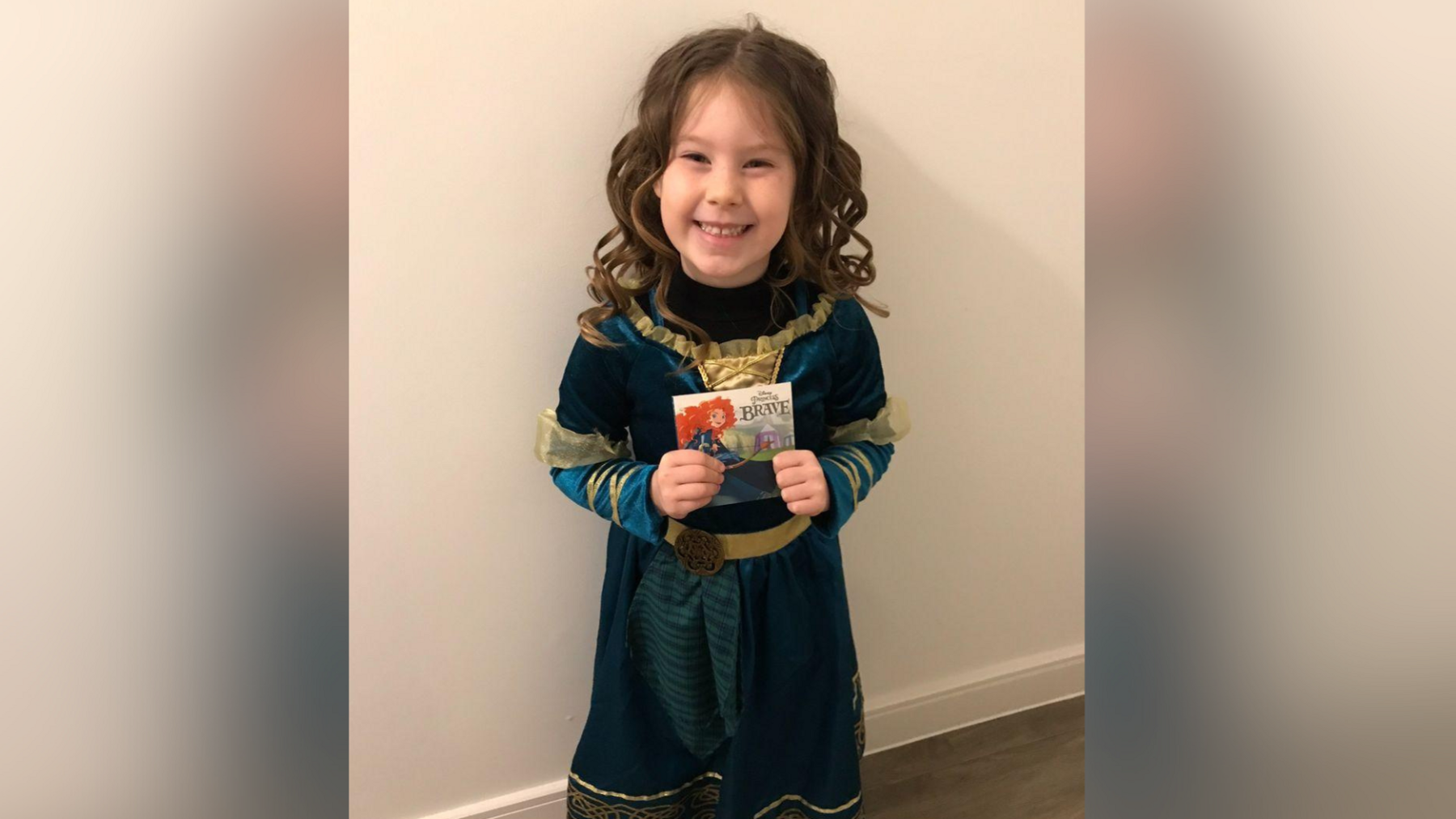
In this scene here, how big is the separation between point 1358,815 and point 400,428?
1.08 meters

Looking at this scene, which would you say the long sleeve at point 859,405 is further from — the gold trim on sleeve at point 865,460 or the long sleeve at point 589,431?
the long sleeve at point 589,431

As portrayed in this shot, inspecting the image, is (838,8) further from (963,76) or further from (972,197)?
(972,197)

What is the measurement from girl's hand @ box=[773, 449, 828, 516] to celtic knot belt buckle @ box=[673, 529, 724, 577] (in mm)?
108

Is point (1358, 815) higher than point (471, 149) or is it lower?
lower

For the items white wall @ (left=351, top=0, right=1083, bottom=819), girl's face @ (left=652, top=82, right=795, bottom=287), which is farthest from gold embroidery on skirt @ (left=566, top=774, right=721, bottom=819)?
girl's face @ (left=652, top=82, right=795, bottom=287)

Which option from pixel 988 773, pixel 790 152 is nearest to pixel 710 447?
pixel 790 152

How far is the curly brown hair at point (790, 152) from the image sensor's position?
3.29ft

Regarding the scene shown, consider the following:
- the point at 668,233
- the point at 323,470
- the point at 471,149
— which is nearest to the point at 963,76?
the point at 668,233

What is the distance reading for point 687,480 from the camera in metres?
0.97

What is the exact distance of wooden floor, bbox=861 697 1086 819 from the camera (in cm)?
145

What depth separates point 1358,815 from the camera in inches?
9.3

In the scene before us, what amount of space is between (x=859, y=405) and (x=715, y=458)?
25 cm

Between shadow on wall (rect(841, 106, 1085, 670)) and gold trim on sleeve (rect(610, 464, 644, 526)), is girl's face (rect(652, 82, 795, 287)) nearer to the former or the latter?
gold trim on sleeve (rect(610, 464, 644, 526))

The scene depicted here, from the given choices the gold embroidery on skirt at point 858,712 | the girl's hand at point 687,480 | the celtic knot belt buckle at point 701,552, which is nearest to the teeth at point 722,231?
the girl's hand at point 687,480
